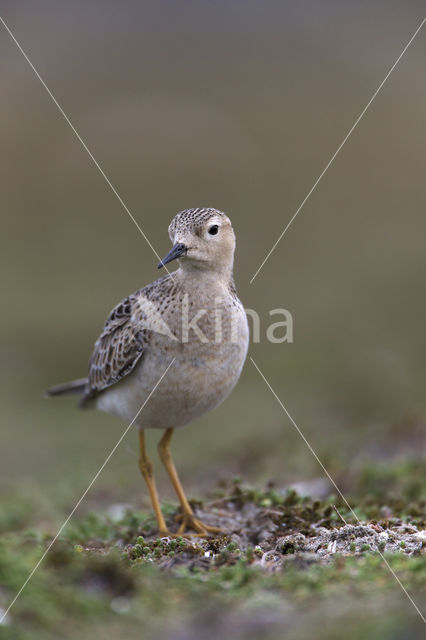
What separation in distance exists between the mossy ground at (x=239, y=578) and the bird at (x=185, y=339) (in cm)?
77

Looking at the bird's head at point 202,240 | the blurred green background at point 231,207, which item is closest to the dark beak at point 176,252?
the bird's head at point 202,240

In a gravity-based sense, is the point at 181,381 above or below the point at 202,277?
below

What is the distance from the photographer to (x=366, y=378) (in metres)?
17.0

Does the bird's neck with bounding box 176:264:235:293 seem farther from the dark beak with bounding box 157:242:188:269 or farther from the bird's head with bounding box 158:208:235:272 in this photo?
the dark beak with bounding box 157:242:188:269

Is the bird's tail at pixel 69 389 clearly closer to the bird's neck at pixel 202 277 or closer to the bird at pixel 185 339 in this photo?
the bird at pixel 185 339

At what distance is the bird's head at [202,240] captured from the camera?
695 centimetres

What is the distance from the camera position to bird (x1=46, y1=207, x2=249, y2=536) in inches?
269

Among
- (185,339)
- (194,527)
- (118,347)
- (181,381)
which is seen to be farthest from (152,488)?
(185,339)

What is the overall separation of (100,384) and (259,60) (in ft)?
98.2

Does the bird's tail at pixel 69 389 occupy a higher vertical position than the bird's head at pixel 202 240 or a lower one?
lower

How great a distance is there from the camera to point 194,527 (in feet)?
24.6

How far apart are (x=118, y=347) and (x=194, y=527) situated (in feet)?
6.18

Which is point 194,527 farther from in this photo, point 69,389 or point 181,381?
point 69,389

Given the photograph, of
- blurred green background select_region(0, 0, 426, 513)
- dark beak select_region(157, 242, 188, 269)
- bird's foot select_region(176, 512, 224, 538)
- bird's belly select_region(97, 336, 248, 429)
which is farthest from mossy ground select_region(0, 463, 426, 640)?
blurred green background select_region(0, 0, 426, 513)
